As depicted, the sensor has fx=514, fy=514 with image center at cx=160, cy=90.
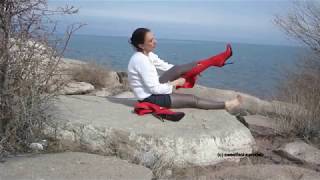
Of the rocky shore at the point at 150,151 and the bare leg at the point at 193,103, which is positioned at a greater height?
the bare leg at the point at 193,103

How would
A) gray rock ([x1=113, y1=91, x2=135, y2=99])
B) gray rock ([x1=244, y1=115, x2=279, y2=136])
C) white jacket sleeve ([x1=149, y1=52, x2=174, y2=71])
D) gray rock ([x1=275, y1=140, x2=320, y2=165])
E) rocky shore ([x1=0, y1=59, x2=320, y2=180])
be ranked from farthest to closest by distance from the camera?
gray rock ([x1=113, y1=91, x2=135, y2=99]) → gray rock ([x1=244, y1=115, x2=279, y2=136]) → white jacket sleeve ([x1=149, y1=52, x2=174, y2=71]) → gray rock ([x1=275, y1=140, x2=320, y2=165]) → rocky shore ([x1=0, y1=59, x2=320, y2=180])

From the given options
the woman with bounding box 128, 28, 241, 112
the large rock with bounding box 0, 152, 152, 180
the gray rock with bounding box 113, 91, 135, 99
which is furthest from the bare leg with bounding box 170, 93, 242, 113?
the gray rock with bounding box 113, 91, 135, 99

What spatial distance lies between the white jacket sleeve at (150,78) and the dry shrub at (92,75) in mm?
6140

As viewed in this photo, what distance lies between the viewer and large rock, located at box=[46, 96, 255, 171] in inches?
221

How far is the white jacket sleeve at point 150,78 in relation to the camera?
625cm

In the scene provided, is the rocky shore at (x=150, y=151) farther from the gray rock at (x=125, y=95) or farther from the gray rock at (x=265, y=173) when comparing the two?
the gray rock at (x=125, y=95)

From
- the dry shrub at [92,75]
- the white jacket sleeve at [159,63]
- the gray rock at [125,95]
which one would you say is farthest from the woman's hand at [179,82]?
the dry shrub at [92,75]

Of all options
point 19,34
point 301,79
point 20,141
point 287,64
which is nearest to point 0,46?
point 19,34

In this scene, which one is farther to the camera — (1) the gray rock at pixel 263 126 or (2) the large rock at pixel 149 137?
(1) the gray rock at pixel 263 126

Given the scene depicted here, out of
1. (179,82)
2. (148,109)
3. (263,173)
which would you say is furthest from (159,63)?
(263,173)

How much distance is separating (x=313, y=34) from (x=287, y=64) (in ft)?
4.21

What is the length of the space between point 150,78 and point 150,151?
105 centimetres

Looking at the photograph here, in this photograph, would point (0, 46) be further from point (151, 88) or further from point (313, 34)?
point (313, 34)

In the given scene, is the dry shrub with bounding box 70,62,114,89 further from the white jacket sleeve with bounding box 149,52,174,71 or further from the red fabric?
the red fabric
